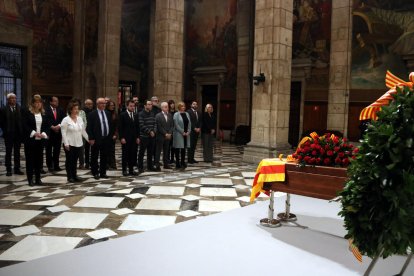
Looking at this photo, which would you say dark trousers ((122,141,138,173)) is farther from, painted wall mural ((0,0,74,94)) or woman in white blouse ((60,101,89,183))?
painted wall mural ((0,0,74,94))

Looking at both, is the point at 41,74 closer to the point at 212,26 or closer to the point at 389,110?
the point at 212,26

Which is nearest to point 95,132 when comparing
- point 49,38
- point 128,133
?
point 128,133

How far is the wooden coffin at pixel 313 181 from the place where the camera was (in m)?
4.02

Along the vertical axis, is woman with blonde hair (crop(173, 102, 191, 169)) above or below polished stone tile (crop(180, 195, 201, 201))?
above

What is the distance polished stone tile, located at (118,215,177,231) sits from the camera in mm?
4506

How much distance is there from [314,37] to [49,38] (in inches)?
475

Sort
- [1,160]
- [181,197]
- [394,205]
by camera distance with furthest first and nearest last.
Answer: [1,160]
[181,197]
[394,205]

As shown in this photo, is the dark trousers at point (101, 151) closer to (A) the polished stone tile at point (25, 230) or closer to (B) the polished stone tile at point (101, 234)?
(A) the polished stone tile at point (25, 230)

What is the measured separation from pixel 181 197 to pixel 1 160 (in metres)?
6.28

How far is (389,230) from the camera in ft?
7.44

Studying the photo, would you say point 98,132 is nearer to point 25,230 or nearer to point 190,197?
point 190,197

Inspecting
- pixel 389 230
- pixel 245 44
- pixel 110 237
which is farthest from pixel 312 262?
pixel 245 44

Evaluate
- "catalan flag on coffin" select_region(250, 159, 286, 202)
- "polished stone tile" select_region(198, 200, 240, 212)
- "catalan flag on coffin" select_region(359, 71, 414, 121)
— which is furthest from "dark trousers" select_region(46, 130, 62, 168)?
"catalan flag on coffin" select_region(359, 71, 414, 121)

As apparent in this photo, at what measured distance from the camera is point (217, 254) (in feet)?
12.1
